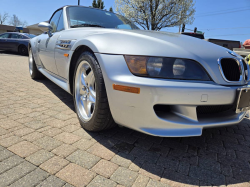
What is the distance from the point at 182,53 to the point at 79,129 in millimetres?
1331

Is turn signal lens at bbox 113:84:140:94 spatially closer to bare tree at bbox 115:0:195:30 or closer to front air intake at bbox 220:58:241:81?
front air intake at bbox 220:58:241:81

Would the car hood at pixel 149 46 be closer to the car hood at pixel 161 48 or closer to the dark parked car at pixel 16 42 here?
the car hood at pixel 161 48

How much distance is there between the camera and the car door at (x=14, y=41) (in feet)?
38.7

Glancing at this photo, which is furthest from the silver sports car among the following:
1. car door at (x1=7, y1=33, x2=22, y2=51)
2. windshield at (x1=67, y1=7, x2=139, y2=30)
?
car door at (x1=7, y1=33, x2=22, y2=51)

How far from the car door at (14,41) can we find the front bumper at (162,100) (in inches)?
482

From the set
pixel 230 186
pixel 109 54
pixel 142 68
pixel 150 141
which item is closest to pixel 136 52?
pixel 142 68

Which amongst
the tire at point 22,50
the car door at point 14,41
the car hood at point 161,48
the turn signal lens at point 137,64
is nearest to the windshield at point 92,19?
the car hood at point 161,48

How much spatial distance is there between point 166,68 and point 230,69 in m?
0.63

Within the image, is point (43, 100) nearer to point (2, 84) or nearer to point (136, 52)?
point (2, 84)

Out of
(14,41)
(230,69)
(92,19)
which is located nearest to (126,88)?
(230,69)

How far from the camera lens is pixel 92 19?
116 inches

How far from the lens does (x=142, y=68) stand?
1.55m

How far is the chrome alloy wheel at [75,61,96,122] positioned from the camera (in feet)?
6.81

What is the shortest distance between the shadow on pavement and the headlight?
713 millimetres
